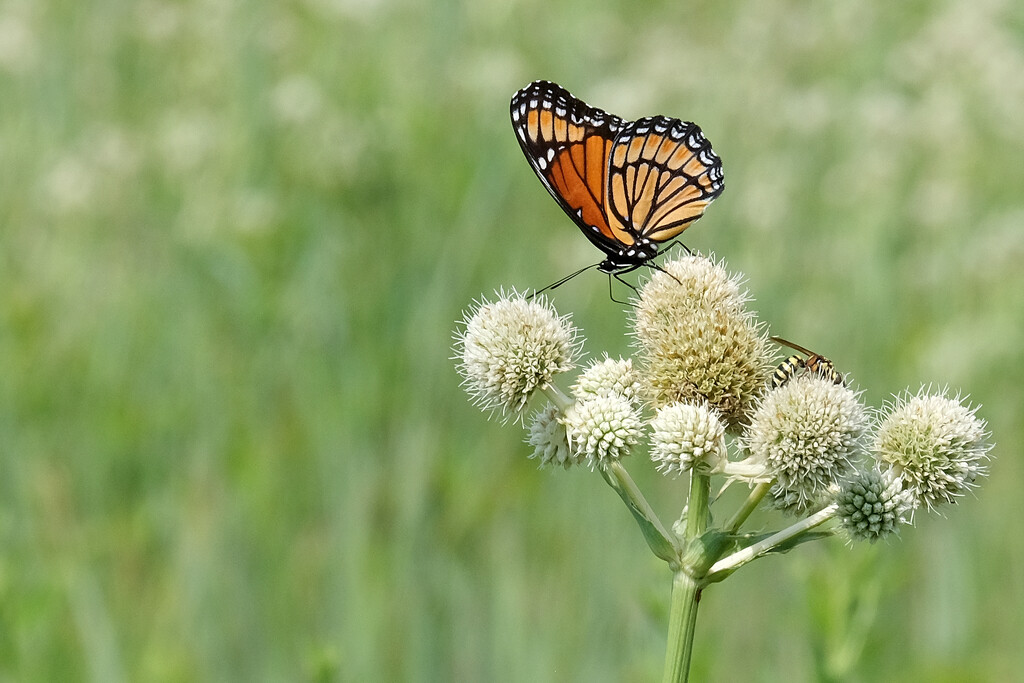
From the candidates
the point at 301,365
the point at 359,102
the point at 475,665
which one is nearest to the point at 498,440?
the point at 301,365

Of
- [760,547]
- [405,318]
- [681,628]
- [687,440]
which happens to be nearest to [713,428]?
[687,440]

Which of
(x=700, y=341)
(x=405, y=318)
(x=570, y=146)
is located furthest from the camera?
(x=405, y=318)

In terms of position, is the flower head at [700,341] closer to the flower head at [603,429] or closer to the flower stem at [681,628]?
the flower head at [603,429]

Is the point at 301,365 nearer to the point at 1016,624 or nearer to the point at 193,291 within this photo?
the point at 193,291

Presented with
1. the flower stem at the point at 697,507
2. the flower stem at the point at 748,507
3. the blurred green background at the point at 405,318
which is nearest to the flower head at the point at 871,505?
the flower stem at the point at 748,507

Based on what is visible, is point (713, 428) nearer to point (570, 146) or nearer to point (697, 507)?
point (697, 507)

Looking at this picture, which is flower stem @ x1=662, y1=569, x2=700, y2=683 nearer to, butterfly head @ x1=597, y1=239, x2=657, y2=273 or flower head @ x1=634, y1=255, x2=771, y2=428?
flower head @ x1=634, y1=255, x2=771, y2=428

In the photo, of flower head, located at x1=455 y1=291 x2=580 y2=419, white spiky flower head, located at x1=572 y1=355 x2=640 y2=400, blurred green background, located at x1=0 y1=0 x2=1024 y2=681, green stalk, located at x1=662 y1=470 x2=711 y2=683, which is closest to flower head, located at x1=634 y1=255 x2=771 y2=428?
white spiky flower head, located at x1=572 y1=355 x2=640 y2=400
